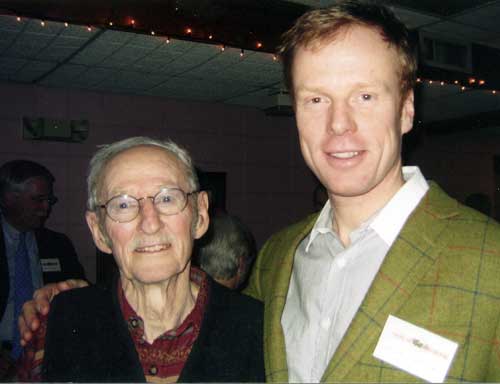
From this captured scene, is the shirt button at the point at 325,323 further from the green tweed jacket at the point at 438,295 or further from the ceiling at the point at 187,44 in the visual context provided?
the ceiling at the point at 187,44

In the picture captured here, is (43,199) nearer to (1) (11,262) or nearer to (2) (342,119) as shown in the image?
(1) (11,262)

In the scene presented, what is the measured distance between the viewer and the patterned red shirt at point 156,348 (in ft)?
4.33

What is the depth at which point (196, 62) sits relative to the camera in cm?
523

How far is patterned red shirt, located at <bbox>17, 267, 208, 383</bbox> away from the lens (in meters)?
1.32

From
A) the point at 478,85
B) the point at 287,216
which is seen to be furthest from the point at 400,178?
the point at 287,216

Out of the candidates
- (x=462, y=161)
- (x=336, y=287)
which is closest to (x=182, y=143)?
(x=336, y=287)

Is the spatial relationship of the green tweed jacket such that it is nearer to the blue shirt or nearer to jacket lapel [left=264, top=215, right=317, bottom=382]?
jacket lapel [left=264, top=215, right=317, bottom=382]

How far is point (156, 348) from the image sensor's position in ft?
4.49

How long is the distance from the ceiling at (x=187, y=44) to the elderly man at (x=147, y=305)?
93.2 inches

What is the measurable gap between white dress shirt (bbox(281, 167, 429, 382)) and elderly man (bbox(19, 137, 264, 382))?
17cm

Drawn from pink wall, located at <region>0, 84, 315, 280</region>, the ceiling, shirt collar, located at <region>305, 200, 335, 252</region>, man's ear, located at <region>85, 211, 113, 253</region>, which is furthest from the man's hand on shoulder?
pink wall, located at <region>0, 84, 315, 280</region>

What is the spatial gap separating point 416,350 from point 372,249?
0.30 metres

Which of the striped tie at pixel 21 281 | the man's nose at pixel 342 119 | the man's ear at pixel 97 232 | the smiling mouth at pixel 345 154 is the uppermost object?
the man's nose at pixel 342 119

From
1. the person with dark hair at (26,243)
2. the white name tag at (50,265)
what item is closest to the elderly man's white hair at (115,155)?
the person with dark hair at (26,243)
